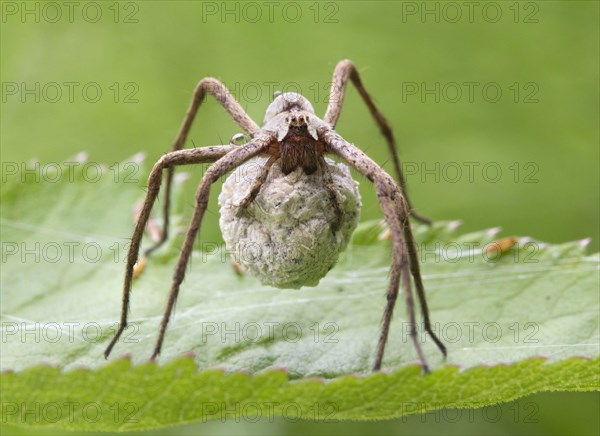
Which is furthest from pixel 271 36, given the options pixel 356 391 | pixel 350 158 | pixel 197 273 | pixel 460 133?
pixel 356 391

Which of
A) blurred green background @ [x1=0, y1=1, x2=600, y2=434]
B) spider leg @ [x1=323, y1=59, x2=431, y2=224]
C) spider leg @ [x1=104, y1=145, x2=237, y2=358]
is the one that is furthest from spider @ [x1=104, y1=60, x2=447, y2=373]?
blurred green background @ [x1=0, y1=1, x2=600, y2=434]

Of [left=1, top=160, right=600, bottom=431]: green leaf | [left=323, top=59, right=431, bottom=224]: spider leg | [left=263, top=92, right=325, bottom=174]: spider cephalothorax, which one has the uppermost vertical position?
[left=323, top=59, right=431, bottom=224]: spider leg

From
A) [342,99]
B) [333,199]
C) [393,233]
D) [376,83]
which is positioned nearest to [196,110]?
[342,99]

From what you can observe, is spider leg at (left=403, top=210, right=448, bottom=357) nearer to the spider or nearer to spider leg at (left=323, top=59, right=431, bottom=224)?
the spider

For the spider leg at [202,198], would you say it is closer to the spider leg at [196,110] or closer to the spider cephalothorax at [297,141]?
the spider cephalothorax at [297,141]

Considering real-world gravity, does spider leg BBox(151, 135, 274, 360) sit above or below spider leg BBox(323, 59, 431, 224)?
below

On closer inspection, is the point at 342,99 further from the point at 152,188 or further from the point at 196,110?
the point at 152,188
